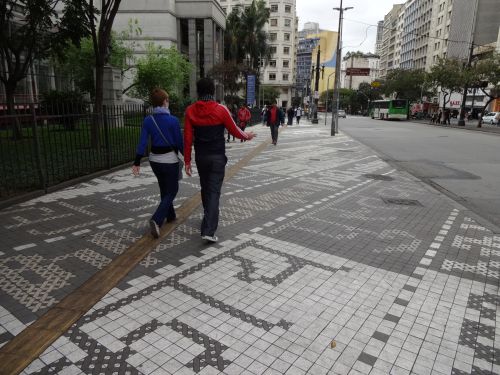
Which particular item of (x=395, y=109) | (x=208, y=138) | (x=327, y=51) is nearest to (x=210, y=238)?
(x=208, y=138)

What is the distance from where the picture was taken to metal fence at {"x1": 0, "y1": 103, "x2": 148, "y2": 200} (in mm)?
7031

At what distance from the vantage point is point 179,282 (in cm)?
403

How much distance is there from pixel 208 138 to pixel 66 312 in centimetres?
249

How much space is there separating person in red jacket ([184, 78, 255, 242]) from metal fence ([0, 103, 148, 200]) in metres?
3.54

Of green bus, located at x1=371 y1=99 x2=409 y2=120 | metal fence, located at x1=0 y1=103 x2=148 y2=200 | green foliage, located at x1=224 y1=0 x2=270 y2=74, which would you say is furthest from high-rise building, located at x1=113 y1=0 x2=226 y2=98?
green bus, located at x1=371 y1=99 x2=409 y2=120

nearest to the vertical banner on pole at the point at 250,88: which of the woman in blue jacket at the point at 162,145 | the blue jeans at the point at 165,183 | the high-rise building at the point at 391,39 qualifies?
the woman in blue jacket at the point at 162,145

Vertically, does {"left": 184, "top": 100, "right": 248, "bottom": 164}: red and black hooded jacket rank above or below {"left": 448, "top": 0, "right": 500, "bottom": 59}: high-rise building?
below

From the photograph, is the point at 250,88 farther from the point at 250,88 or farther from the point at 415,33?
the point at 415,33

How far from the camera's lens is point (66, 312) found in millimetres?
3406

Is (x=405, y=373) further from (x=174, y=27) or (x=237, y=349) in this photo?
(x=174, y=27)

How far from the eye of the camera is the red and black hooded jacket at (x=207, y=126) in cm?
477

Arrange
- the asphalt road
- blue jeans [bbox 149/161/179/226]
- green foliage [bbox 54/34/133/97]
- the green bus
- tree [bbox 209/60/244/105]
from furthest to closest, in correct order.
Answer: the green bus, tree [bbox 209/60/244/105], green foliage [bbox 54/34/133/97], the asphalt road, blue jeans [bbox 149/161/179/226]

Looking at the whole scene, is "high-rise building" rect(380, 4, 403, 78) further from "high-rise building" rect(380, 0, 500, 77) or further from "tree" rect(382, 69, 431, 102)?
"tree" rect(382, 69, 431, 102)

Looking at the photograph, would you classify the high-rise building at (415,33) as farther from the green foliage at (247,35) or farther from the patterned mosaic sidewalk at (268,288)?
the patterned mosaic sidewalk at (268,288)
